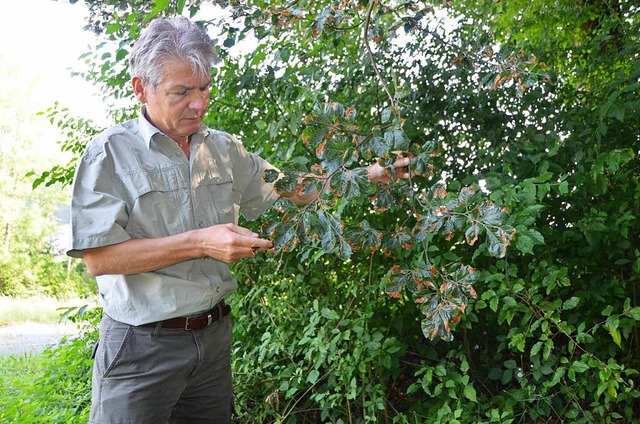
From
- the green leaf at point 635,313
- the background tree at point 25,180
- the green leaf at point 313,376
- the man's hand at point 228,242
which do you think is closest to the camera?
the man's hand at point 228,242

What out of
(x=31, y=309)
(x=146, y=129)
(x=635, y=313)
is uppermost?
(x=146, y=129)

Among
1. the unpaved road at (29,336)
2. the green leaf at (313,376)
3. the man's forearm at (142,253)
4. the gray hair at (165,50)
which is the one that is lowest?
the unpaved road at (29,336)

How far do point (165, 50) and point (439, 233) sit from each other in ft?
3.80

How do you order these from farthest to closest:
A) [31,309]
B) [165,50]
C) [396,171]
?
[31,309]
[396,171]
[165,50]

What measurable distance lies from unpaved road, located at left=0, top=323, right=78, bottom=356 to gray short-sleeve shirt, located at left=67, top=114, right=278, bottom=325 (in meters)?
5.54

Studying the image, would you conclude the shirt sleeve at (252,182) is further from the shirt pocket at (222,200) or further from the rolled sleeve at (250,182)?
the shirt pocket at (222,200)

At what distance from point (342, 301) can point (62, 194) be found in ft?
44.5

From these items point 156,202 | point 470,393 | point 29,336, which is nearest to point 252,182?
point 156,202

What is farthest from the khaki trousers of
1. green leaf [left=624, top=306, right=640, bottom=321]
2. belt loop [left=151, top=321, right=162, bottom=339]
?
green leaf [left=624, top=306, right=640, bottom=321]

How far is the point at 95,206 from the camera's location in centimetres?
192

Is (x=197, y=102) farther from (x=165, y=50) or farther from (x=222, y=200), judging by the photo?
(x=222, y=200)

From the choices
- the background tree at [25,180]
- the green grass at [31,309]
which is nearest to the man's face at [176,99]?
the green grass at [31,309]

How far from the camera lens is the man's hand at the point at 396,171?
220 centimetres

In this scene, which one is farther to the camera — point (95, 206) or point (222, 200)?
point (222, 200)
